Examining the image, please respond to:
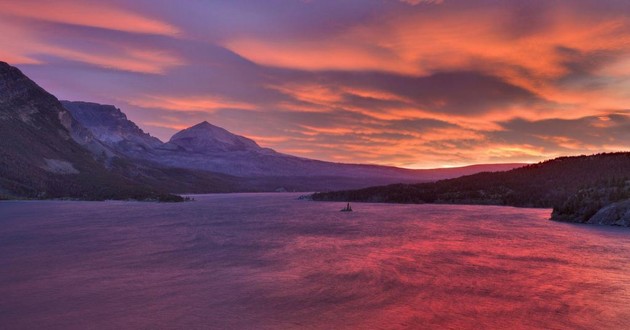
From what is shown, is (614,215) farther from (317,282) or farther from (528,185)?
(528,185)

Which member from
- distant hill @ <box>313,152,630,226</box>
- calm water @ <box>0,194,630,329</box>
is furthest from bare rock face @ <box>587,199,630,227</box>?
distant hill @ <box>313,152,630,226</box>

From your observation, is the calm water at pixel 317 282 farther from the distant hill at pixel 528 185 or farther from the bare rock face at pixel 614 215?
the distant hill at pixel 528 185

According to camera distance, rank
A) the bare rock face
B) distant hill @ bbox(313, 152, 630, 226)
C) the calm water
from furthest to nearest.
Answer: distant hill @ bbox(313, 152, 630, 226)
the bare rock face
the calm water

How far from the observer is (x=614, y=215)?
7106 centimetres

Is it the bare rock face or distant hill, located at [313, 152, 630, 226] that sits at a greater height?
distant hill, located at [313, 152, 630, 226]

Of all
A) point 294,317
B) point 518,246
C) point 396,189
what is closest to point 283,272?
point 294,317

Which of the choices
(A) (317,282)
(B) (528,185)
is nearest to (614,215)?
(A) (317,282)

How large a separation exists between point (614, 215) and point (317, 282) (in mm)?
62194

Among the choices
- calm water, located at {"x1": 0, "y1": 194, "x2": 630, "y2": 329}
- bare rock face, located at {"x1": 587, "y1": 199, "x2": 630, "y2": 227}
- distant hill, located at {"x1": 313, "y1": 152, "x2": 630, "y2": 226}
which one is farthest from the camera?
distant hill, located at {"x1": 313, "y1": 152, "x2": 630, "y2": 226}

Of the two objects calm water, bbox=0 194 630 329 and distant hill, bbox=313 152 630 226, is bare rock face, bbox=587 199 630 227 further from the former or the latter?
distant hill, bbox=313 152 630 226

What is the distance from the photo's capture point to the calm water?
21672 mm

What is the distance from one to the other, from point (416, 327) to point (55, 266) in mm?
30241

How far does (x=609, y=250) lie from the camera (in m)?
44.0

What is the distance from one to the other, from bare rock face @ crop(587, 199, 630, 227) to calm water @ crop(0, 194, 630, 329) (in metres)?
14.0
